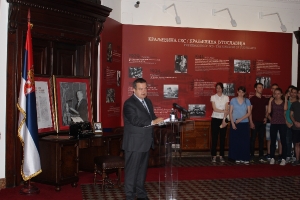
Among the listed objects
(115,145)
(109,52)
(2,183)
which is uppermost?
(109,52)

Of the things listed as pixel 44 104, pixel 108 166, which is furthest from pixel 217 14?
pixel 108 166

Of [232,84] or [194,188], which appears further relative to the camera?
[232,84]

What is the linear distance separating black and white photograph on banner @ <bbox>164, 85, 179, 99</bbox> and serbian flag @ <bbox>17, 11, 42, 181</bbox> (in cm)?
484

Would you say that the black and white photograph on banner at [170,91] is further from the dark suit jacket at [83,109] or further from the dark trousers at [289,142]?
the dark suit jacket at [83,109]

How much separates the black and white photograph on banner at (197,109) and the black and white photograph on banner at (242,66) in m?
1.31

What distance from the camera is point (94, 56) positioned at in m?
9.12

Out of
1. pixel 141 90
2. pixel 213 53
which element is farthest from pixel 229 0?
pixel 141 90

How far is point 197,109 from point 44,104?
15.5 feet

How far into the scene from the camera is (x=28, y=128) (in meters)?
6.81

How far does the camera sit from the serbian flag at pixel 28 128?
22.2 ft

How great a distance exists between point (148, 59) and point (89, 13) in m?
2.55

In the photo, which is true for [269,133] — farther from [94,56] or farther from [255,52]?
[94,56]

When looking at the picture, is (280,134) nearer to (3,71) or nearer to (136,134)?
(136,134)

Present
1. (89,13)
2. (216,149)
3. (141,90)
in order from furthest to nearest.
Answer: (216,149) → (89,13) → (141,90)
